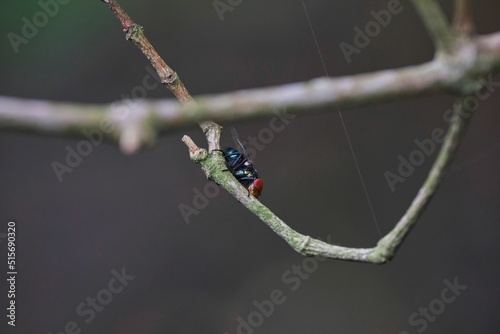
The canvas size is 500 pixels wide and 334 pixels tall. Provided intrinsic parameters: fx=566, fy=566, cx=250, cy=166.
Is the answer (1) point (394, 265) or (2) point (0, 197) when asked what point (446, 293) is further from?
(2) point (0, 197)
